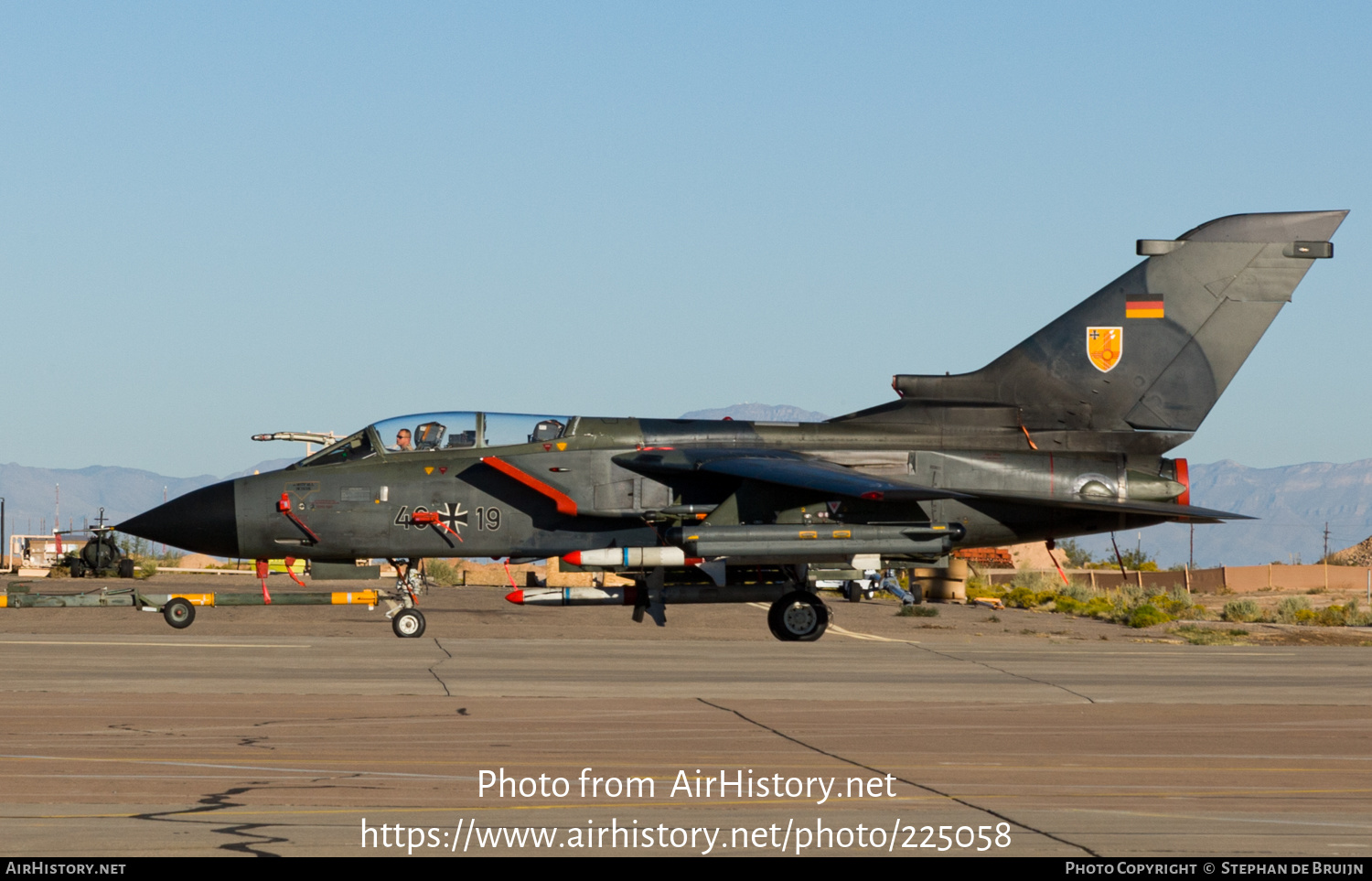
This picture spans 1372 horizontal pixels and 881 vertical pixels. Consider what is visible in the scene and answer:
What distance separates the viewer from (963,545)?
703 inches

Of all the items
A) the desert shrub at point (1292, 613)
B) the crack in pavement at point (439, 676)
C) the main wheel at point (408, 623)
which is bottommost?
the desert shrub at point (1292, 613)

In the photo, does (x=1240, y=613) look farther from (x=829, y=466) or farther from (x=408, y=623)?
(x=408, y=623)

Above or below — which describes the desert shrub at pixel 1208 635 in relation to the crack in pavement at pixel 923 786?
below

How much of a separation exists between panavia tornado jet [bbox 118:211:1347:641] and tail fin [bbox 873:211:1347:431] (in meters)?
0.03

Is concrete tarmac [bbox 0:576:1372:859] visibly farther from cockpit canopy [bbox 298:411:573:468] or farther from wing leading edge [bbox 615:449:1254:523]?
cockpit canopy [bbox 298:411:573:468]

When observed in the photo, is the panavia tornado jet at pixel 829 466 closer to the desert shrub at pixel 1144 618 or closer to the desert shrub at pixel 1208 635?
the desert shrub at pixel 1208 635

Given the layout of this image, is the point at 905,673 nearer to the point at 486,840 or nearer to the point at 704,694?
the point at 704,694

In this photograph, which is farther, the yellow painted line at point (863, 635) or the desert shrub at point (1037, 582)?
the desert shrub at point (1037, 582)

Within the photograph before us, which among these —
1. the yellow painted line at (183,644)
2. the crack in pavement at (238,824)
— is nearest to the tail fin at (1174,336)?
the yellow painted line at (183,644)

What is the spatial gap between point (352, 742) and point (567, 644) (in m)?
11.4

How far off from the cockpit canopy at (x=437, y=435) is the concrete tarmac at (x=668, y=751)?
9.27 feet

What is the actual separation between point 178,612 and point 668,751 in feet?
47.3

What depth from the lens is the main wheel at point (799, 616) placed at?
1800 centimetres

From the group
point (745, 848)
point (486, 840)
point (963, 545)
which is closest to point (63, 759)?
point (486, 840)
